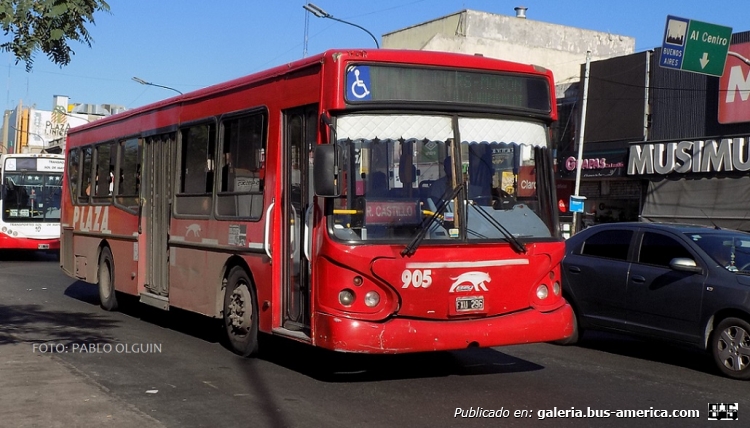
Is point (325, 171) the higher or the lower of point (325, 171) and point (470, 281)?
the higher

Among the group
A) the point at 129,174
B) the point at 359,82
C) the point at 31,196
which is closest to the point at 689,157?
the point at 31,196

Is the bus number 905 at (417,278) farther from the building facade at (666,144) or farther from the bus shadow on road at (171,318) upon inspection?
the building facade at (666,144)

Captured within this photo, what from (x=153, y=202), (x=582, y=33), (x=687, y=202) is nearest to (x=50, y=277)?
(x=153, y=202)

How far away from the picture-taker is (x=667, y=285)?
10.4m

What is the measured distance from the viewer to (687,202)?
30.5 m

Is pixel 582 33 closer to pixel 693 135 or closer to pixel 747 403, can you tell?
pixel 693 135

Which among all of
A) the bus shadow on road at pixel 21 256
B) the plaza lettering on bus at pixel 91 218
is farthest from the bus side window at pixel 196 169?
the bus shadow on road at pixel 21 256

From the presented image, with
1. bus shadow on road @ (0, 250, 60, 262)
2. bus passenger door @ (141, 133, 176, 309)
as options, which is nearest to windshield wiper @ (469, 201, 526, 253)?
bus passenger door @ (141, 133, 176, 309)

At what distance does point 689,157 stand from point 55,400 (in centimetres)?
2620

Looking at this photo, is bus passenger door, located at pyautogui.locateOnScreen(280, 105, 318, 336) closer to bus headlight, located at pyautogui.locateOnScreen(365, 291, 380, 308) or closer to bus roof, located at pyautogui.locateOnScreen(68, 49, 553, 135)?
bus roof, located at pyautogui.locateOnScreen(68, 49, 553, 135)

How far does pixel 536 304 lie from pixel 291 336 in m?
2.35

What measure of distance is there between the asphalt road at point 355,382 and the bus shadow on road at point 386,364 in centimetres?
2

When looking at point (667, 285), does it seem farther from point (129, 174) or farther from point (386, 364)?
point (129, 174)

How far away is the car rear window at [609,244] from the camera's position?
1123 centimetres
